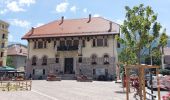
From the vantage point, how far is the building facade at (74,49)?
45.1 meters

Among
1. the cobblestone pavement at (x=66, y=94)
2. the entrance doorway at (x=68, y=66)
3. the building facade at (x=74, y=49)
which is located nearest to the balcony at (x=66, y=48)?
the building facade at (x=74, y=49)

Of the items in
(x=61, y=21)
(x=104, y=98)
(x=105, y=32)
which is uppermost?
(x=61, y=21)

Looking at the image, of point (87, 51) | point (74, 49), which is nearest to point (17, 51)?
point (74, 49)

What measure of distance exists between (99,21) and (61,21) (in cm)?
831

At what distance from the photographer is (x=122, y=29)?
1994 cm

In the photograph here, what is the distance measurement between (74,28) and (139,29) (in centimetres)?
3107

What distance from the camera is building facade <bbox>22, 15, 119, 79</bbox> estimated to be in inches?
1774

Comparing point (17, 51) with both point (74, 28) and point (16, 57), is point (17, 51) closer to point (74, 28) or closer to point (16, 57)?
point (16, 57)

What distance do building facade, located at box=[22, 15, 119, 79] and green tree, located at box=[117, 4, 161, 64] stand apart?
24081mm

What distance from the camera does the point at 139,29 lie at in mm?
19156

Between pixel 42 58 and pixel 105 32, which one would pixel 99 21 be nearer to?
pixel 105 32

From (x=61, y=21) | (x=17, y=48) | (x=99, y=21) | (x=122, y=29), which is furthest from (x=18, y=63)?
(x=122, y=29)

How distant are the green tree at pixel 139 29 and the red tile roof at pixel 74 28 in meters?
24.2

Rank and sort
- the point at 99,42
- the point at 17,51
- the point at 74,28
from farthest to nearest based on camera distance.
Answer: the point at 17,51, the point at 74,28, the point at 99,42
